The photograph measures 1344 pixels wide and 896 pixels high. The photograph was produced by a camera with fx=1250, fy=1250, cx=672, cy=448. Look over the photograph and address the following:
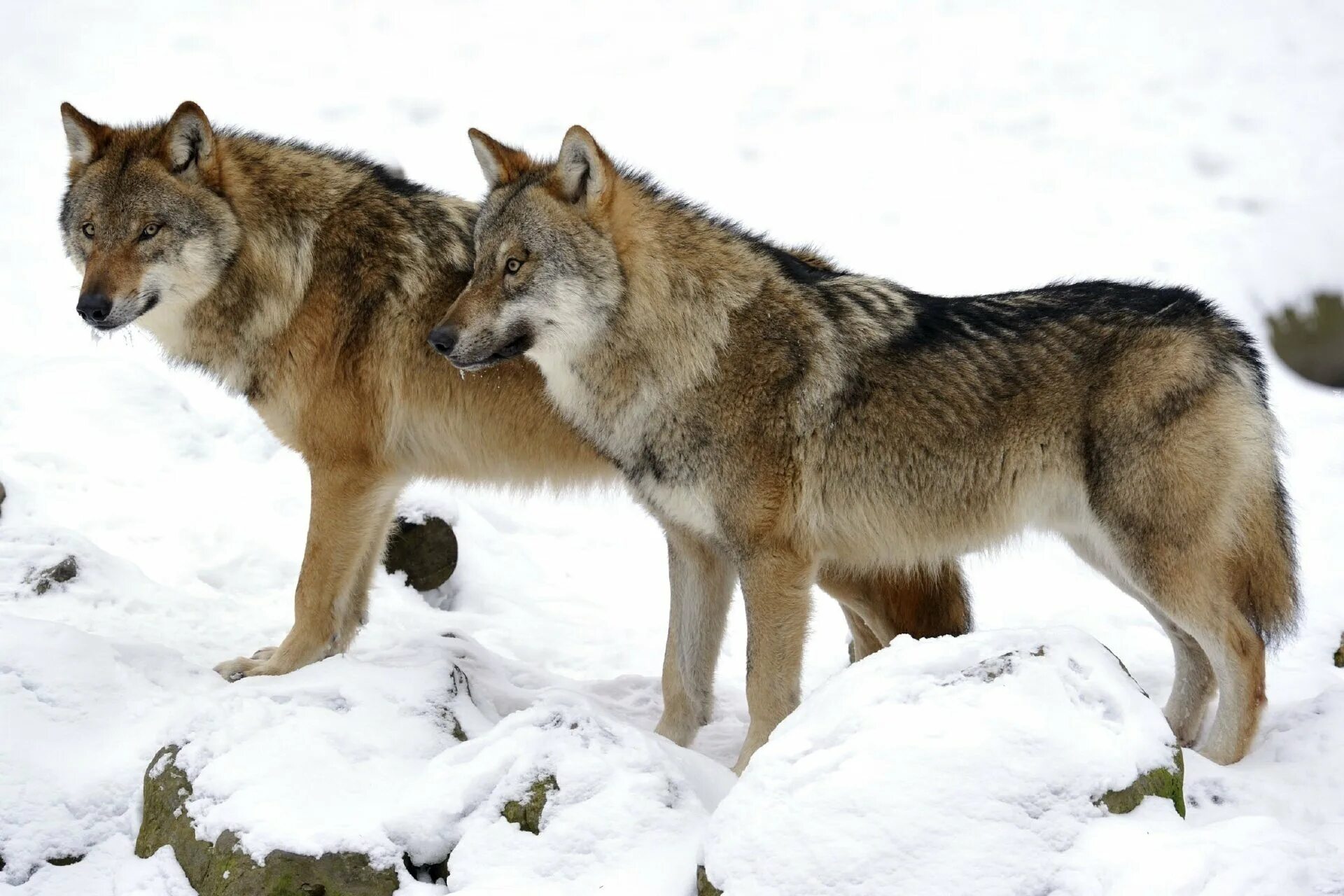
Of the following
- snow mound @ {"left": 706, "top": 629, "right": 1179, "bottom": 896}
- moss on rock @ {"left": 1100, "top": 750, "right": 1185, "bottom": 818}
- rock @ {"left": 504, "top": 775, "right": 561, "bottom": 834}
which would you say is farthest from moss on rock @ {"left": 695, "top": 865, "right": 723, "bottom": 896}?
moss on rock @ {"left": 1100, "top": 750, "right": 1185, "bottom": 818}

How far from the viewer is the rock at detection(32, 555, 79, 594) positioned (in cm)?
572

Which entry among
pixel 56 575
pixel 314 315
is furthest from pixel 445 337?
pixel 56 575

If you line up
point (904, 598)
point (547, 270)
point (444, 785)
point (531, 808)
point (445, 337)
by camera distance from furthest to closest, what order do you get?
point (904, 598) → point (547, 270) → point (445, 337) → point (444, 785) → point (531, 808)

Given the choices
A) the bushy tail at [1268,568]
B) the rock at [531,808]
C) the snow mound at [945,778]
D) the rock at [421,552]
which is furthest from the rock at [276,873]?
the bushy tail at [1268,568]

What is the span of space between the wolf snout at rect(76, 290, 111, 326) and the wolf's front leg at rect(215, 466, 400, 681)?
991 millimetres

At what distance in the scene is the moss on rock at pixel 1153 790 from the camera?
3.20 meters

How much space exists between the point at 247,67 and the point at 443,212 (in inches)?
335

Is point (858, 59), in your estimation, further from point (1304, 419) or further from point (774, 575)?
point (774, 575)

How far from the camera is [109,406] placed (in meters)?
8.16

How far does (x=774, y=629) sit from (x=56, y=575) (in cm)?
341

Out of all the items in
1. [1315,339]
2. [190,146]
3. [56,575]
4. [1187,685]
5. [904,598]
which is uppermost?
[190,146]

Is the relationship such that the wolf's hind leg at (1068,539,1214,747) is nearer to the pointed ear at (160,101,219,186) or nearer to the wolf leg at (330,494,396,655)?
the wolf leg at (330,494,396,655)

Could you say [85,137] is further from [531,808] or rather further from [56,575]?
[531,808]

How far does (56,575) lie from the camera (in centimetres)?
580
